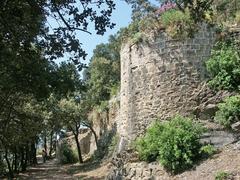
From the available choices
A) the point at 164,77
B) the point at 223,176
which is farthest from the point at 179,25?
the point at 223,176

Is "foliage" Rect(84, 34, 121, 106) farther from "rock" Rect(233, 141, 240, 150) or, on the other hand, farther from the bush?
"rock" Rect(233, 141, 240, 150)

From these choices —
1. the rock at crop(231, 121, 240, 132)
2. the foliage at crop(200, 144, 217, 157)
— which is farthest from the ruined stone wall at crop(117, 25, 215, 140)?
the foliage at crop(200, 144, 217, 157)

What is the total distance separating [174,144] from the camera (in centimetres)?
1400

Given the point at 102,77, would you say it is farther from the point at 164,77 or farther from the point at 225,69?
the point at 225,69

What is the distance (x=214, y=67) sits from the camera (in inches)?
623

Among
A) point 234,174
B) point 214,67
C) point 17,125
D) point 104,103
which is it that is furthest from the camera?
point 104,103

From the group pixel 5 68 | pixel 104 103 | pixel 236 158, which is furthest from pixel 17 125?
pixel 236 158

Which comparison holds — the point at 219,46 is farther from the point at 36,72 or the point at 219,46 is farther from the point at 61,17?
the point at 61,17

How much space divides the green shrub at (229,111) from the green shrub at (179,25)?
117 inches

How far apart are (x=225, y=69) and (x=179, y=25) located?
2.31 metres

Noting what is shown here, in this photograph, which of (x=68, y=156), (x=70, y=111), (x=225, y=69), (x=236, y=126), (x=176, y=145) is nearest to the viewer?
(x=176, y=145)

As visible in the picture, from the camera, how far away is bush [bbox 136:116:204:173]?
13867 mm

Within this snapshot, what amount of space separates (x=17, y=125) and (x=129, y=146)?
30.5 ft

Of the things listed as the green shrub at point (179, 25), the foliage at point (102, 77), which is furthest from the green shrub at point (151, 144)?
the foliage at point (102, 77)
